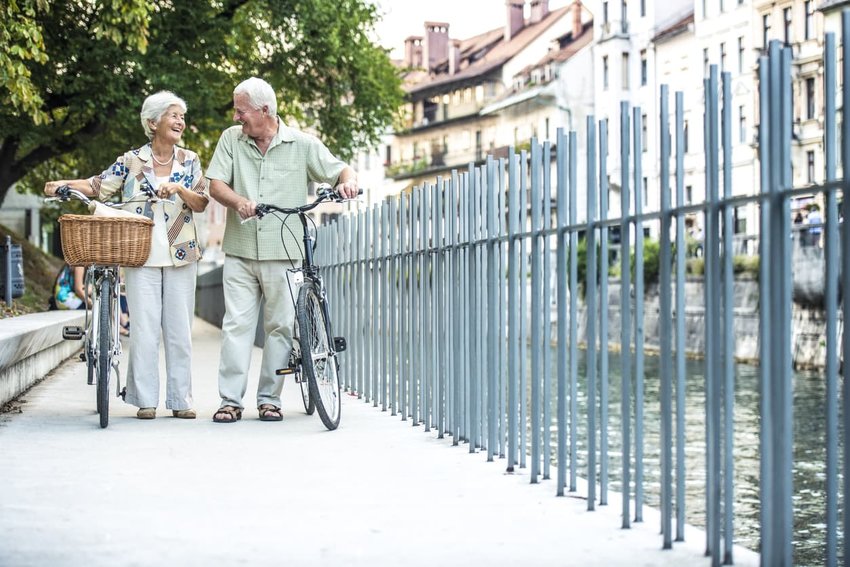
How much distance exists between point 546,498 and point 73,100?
862 inches

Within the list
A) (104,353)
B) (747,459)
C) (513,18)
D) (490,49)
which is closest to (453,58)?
(490,49)

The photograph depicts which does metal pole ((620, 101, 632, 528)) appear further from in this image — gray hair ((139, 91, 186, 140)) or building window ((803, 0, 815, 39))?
building window ((803, 0, 815, 39))

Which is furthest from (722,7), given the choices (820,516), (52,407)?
(52,407)

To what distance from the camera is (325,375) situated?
8.15 m

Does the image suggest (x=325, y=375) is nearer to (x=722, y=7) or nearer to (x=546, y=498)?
(x=546, y=498)

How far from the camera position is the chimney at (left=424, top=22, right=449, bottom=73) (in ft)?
335

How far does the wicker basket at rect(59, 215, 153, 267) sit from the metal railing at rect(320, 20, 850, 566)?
67.5 inches

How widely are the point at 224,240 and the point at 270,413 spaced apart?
41.9 inches

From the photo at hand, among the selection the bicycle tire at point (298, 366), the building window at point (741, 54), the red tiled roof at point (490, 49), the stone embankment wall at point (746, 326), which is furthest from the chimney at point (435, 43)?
the bicycle tire at point (298, 366)

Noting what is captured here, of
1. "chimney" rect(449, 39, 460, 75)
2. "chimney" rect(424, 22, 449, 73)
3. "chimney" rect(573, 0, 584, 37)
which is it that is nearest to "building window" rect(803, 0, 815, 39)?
"chimney" rect(573, 0, 584, 37)

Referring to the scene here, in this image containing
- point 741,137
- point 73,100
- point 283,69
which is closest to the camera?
point 73,100

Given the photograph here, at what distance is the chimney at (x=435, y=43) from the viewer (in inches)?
4023

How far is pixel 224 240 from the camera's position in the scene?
28.2 ft

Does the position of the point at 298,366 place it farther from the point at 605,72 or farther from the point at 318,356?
the point at 605,72
